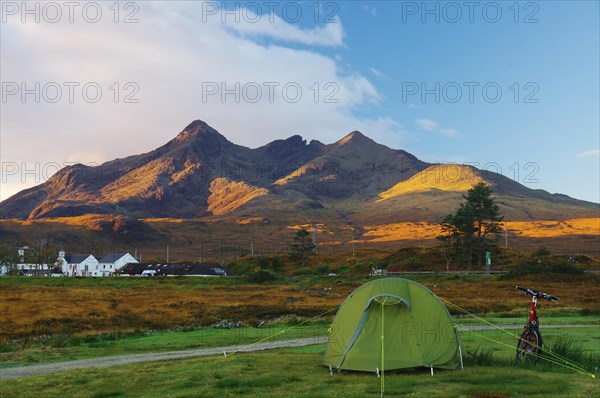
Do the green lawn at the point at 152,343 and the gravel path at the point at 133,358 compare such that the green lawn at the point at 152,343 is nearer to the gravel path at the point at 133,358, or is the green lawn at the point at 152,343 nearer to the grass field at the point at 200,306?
the gravel path at the point at 133,358

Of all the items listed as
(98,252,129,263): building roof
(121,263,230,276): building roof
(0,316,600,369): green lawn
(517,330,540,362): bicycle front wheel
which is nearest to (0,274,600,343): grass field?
(0,316,600,369): green lawn

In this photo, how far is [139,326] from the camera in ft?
127

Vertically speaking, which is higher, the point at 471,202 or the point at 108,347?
the point at 471,202

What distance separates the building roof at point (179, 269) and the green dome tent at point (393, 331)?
101 m

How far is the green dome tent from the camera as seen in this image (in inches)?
701

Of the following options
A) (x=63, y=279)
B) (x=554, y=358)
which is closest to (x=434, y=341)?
(x=554, y=358)

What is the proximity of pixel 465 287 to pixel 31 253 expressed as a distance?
109041 millimetres

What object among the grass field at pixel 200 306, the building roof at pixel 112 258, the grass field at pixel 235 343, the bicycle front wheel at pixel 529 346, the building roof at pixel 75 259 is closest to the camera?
the grass field at pixel 235 343

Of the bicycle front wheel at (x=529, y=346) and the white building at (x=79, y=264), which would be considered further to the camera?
the white building at (x=79, y=264)

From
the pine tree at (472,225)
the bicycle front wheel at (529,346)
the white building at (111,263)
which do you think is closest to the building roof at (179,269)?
the white building at (111,263)

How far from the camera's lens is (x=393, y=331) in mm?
18219

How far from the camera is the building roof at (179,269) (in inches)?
4702

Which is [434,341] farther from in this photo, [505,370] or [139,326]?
[139,326]

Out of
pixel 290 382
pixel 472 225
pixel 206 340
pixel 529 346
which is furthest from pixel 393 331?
pixel 472 225
